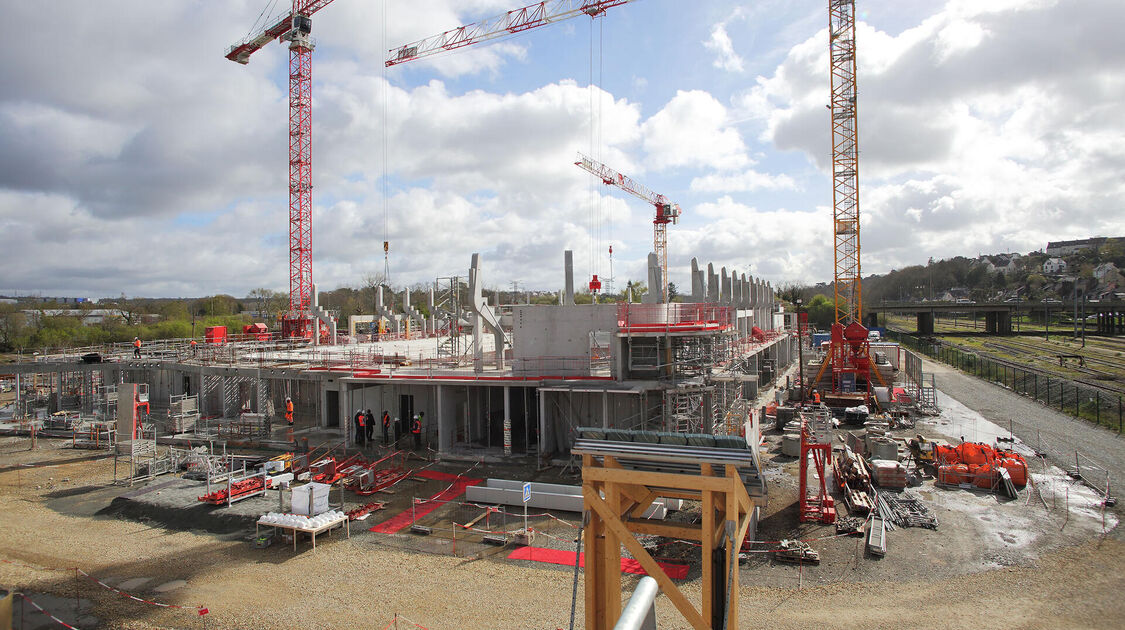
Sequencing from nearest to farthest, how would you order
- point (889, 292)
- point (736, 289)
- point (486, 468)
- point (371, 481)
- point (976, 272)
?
point (371, 481)
point (486, 468)
point (736, 289)
point (976, 272)
point (889, 292)

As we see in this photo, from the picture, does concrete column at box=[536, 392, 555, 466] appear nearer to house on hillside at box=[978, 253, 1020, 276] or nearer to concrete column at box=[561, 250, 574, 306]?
concrete column at box=[561, 250, 574, 306]

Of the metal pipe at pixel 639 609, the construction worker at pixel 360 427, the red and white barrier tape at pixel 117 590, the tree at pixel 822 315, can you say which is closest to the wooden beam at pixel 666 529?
the metal pipe at pixel 639 609

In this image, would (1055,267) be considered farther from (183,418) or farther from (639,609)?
(639,609)

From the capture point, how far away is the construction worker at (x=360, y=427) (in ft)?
76.1

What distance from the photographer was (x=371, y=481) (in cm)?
1766

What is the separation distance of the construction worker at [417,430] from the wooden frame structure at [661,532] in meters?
17.8

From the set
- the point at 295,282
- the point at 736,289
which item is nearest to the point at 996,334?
the point at 736,289

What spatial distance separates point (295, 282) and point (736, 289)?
39.1 m

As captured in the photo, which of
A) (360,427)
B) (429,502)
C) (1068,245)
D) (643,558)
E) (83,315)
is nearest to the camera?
(643,558)

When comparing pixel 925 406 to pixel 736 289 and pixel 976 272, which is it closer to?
pixel 736 289

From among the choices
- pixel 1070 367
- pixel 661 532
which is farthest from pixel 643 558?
pixel 1070 367

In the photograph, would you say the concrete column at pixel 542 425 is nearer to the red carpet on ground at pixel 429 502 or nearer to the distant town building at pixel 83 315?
the red carpet on ground at pixel 429 502

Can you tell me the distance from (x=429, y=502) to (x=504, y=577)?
5476 mm

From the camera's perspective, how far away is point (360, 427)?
2339 centimetres
